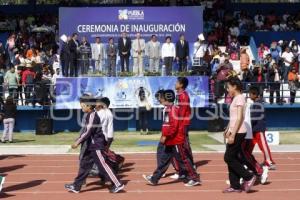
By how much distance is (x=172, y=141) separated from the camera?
12.6 meters

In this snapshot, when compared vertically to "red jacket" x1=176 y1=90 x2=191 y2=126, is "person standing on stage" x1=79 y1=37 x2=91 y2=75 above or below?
above

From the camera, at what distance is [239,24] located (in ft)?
116

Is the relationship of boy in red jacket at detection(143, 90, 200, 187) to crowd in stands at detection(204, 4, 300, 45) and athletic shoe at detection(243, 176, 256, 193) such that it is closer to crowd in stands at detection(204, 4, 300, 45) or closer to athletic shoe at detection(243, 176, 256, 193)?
athletic shoe at detection(243, 176, 256, 193)

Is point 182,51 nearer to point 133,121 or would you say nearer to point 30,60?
point 133,121

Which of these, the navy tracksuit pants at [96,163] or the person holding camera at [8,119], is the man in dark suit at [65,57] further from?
the navy tracksuit pants at [96,163]

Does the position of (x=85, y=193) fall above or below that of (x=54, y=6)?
below

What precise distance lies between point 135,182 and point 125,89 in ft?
36.2

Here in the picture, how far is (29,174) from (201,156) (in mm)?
4924

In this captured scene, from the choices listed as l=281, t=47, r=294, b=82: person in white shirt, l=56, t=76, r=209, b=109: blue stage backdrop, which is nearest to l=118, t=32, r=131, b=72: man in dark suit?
l=56, t=76, r=209, b=109: blue stage backdrop

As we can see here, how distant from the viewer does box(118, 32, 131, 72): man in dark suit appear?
25.2 metres

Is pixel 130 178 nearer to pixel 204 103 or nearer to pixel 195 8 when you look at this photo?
pixel 204 103

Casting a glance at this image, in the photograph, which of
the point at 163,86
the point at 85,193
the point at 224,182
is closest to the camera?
the point at 85,193

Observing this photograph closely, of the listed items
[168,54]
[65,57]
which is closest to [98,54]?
[65,57]

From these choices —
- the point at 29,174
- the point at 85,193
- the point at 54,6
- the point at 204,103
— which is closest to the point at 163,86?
the point at 204,103
